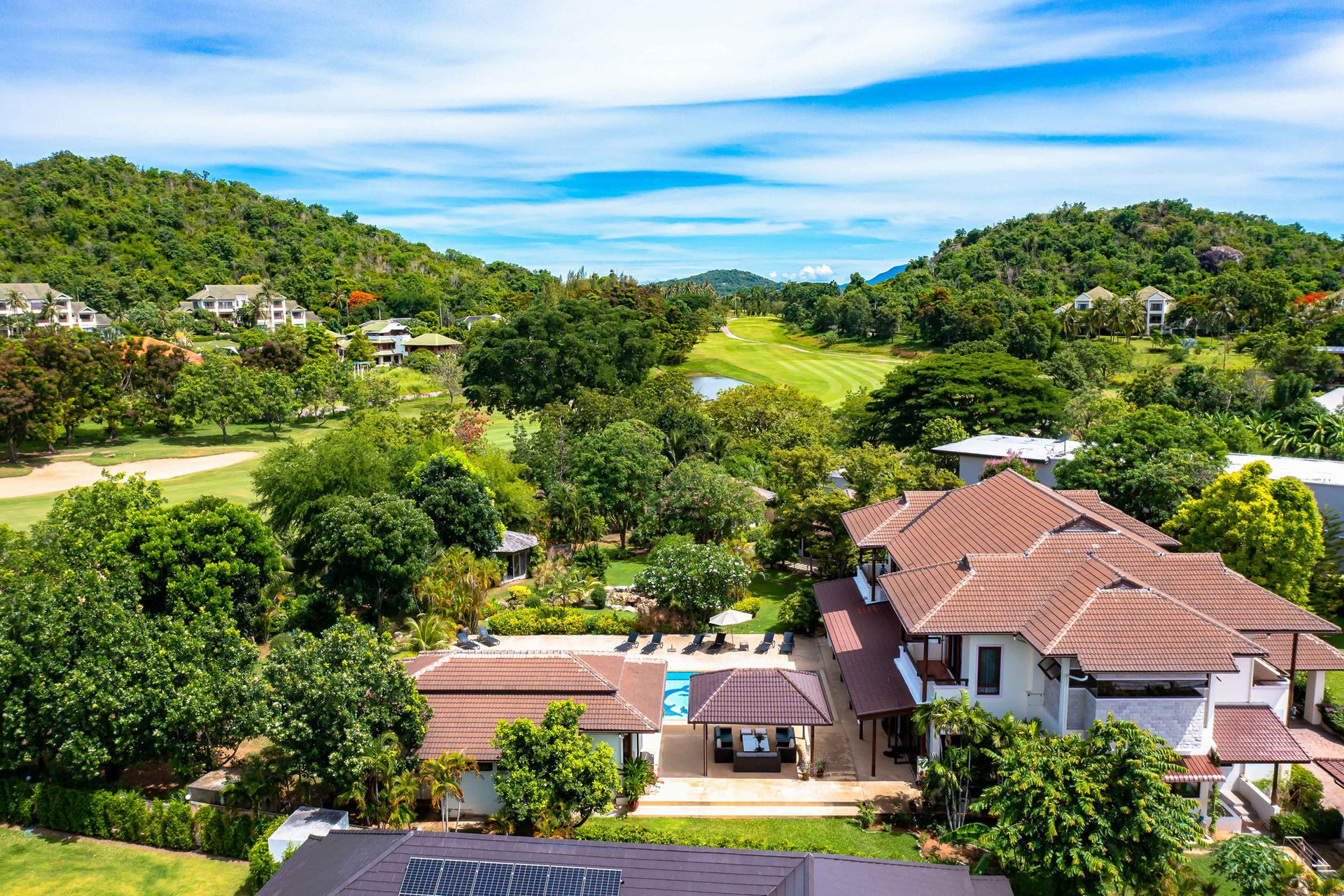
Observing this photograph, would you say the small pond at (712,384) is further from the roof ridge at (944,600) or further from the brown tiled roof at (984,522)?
the roof ridge at (944,600)

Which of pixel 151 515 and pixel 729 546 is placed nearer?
pixel 151 515

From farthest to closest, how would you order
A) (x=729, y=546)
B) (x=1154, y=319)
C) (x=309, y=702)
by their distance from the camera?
(x=1154, y=319) → (x=729, y=546) → (x=309, y=702)

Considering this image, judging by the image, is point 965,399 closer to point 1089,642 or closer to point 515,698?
point 1089,642

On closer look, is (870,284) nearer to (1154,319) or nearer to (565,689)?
(1154,319)

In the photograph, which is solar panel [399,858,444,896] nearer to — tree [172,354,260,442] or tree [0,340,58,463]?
tree [0,340,58,463]

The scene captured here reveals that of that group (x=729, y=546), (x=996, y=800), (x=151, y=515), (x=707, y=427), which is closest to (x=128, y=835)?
(x=151, y=515)

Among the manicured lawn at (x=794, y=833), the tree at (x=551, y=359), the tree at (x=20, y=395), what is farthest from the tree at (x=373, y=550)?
the tree at (x=20, y=395)
